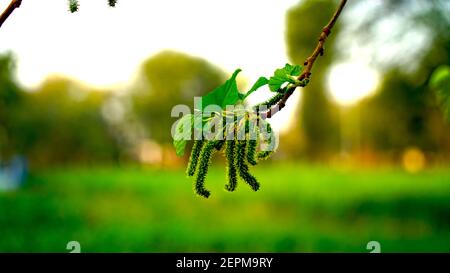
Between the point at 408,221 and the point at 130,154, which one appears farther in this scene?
the point at 130,154

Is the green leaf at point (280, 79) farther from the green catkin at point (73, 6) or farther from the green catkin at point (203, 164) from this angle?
the green catkin at point (73, 6)

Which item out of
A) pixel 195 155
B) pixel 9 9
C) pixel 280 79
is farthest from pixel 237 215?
Answer: pixel 9 9

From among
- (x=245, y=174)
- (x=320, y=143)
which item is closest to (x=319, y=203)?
(x=245, y=174)

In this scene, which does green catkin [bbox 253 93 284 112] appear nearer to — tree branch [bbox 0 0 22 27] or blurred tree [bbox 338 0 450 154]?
tree branch [bbox 0 0 22 27]

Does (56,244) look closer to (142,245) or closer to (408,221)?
(142,245)

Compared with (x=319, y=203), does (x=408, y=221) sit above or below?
below

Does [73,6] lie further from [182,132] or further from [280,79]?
[280,79]
